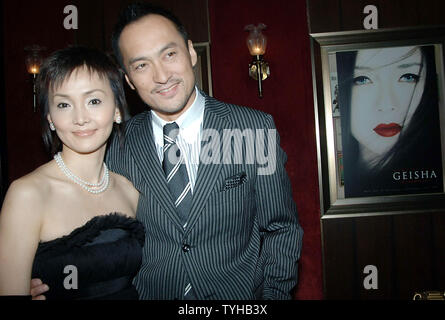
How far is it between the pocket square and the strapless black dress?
473 mm

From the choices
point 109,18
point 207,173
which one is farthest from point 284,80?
point 207,173

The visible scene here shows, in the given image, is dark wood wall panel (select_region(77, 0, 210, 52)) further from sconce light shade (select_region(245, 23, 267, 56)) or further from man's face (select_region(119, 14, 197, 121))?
man's face (select_region(119, 14, 197, 121))

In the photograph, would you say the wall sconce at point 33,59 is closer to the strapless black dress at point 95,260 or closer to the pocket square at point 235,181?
the strapless black dress at point 95,260

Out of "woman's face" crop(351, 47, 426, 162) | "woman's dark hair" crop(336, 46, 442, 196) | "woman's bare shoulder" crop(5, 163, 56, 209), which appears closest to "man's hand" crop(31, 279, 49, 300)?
"woman's bare shoulder" crop(5, 163, 56, 209)

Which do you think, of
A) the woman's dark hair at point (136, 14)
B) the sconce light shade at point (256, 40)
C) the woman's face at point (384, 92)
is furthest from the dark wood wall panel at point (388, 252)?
the woman's dark hair at point (136, 14)

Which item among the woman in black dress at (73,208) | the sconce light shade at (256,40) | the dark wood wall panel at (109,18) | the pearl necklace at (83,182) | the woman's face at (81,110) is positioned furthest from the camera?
the dark wood wall panel at (109,18)

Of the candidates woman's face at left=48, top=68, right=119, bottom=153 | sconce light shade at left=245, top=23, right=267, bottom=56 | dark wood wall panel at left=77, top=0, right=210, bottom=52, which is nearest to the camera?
woman's face at left=48, top=68, right=119, bottom=153

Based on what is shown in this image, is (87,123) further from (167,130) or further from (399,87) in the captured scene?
(399,87)

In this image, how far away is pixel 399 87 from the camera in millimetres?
3309

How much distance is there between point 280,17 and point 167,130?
212 cm

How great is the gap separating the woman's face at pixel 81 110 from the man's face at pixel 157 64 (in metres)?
0.18

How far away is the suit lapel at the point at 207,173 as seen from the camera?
159cm

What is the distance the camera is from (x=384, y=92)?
3309 mm

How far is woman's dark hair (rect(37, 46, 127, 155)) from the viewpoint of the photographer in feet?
5.23
